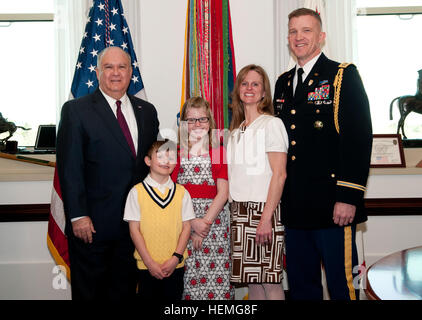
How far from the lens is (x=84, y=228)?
2018 mm

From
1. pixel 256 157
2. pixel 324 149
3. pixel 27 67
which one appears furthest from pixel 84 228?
pixel 27 67

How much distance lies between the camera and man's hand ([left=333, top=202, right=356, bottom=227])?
1914 millimetres

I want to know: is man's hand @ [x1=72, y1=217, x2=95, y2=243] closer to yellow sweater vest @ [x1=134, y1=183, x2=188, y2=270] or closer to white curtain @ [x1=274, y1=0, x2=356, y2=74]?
yellow sweater vest @ [x1=134, y1=183, x2=188, y2=270]

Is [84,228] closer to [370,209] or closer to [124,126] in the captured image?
[124,126]

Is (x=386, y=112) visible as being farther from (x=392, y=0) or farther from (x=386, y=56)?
(x=392, y=0)

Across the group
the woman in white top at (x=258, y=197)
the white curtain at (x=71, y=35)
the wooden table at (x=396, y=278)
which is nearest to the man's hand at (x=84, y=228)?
the woman in white top at (x=258, y=197)

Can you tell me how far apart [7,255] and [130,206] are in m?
1.88

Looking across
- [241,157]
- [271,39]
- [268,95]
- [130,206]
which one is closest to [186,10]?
[271,39]

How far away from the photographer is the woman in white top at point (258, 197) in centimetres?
209

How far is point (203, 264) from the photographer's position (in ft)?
7.36

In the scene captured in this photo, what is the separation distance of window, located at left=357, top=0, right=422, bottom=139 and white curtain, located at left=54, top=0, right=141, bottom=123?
2.19m

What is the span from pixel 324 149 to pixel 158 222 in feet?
3.15

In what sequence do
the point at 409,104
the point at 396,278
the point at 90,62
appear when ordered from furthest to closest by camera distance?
the point at 409,104 → the point at 90,62 → the point at 396,278

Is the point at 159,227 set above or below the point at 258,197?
below
